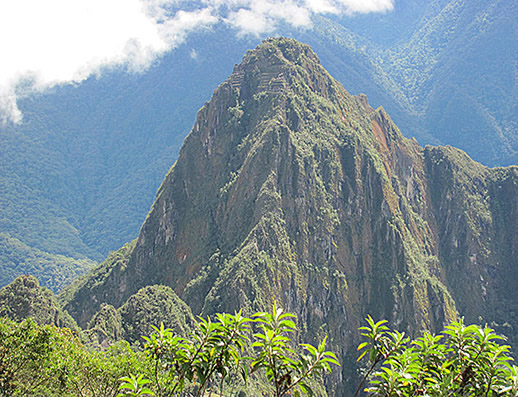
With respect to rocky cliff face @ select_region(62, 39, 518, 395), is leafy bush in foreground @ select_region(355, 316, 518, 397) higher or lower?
lower

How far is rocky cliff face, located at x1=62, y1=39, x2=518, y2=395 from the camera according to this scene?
98562 mm

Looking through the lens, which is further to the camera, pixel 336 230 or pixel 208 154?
pixel 208 154

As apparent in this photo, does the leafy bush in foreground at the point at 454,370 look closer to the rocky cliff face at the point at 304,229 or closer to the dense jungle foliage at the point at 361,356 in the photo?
the dense jungle foliage at the point at 361,356

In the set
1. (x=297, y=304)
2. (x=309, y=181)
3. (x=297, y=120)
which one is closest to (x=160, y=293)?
(x=297, y=304)

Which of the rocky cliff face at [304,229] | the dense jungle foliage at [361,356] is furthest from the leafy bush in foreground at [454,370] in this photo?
the rocky cliff face at [304,229]

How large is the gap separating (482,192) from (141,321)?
344 ft

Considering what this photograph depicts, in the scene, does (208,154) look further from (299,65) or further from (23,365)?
(23,365)

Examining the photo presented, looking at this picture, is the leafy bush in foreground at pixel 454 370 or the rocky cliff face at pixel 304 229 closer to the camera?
the leafy bush in foreground at pixel 454 370

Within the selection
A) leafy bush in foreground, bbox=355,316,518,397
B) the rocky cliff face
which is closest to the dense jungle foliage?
leafy bush in foreground, bbox=355,316,518,397

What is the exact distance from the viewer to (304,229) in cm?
10225

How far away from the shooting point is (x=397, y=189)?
128000 millimetres

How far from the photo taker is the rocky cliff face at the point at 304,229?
98.6 metres

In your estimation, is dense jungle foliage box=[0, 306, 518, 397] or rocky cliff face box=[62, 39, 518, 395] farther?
rocky cliff face box=[62, 39, 518, 395]

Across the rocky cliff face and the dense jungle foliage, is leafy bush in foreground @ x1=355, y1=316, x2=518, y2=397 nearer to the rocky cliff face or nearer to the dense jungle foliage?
the dense jungle foliage
